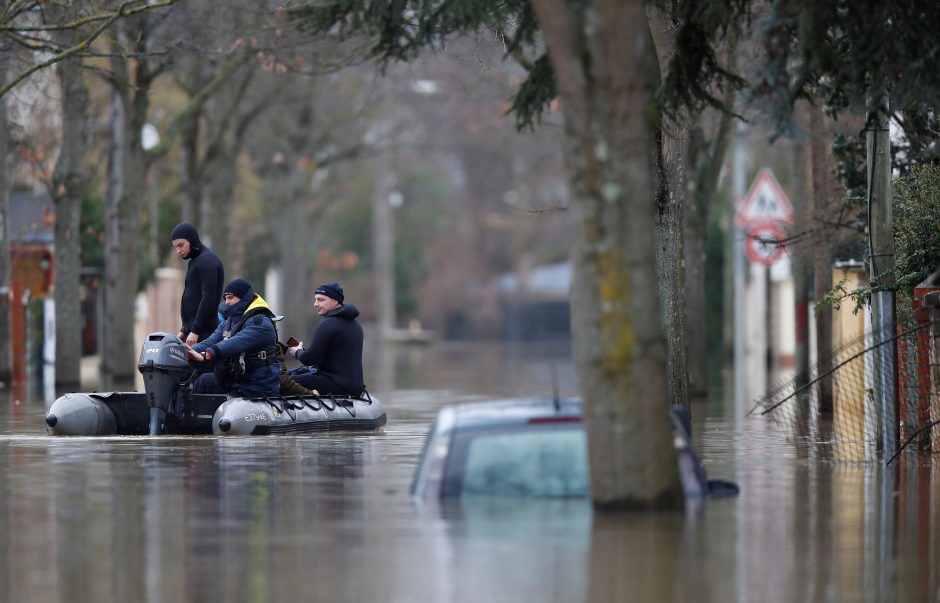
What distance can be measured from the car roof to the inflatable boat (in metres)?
7.27

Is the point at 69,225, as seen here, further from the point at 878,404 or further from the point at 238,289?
the point at 878,404

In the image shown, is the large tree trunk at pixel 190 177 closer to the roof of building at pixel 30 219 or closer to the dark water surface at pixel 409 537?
the roof of building at pixel 30 219

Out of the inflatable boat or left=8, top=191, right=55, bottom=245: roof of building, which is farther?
left=8, top=191, right=55, bottom=245: roof of building

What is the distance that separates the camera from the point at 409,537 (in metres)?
11.7

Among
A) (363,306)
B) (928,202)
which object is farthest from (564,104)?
(363,306)

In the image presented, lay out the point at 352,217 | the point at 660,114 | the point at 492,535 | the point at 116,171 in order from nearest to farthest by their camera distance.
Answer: the point at 492,535 < the point at 660,114 < the point at 116,171 < the point at 352,217

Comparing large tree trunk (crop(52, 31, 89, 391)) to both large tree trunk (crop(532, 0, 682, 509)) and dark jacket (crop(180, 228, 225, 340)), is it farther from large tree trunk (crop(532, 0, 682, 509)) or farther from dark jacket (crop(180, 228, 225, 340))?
large tree trunk (crop(532, 0, 682, 509))

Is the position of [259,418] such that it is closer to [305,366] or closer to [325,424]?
[325,424]

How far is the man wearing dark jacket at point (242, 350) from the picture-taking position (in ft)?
65.0

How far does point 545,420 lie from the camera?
12.2 meters

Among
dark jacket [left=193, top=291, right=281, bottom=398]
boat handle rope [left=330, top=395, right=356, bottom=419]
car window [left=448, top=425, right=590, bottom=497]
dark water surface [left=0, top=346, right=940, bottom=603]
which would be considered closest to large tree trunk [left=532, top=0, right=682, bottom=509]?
car window [left=448, top=425, right=590, bottom=497]

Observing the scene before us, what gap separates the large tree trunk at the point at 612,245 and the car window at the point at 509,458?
250 millimetres

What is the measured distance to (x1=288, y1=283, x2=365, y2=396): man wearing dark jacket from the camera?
2108 cm

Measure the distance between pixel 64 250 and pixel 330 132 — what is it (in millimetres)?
23627
